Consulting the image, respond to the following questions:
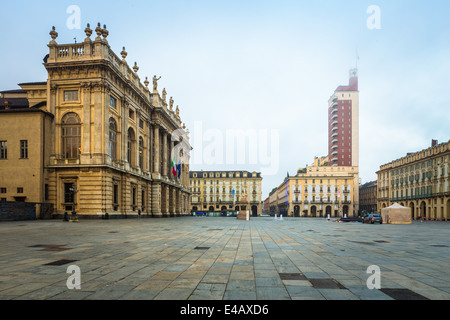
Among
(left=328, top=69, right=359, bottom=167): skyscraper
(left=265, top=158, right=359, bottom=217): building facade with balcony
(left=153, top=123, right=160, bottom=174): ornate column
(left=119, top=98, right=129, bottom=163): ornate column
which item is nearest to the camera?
(left=119, top=98, right=129, bottom=163): ornate column

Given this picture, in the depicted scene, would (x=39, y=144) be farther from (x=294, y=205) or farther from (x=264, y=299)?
(x=294, y=205)

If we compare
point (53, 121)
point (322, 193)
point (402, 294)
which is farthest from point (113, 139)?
point (322, 193)

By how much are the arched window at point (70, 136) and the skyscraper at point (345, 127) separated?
109039mm

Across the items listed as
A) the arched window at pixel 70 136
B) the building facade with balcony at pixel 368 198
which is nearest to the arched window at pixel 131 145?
the arched window at pixel 70 136

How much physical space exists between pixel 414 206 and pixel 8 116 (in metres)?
87.8

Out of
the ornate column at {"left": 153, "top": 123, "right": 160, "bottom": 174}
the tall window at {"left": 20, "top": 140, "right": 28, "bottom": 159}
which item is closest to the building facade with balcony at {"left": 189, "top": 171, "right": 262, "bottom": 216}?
the ornate column at {"left": 153, "top": 123, "right": 160, "bottom": 174}

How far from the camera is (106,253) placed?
10.8 m

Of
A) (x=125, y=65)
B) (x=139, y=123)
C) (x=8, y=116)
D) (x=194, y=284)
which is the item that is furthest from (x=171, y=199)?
(x=194, y=284)

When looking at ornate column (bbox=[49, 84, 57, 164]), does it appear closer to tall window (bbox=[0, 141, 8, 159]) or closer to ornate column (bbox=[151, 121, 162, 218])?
tall window (bbox=[0, 141, 8, 159])

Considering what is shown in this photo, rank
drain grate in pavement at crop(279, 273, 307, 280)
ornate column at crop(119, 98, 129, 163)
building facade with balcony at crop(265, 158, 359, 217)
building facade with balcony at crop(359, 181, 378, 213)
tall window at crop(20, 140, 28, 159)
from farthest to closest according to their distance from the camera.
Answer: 1. building facade with balcony at crop(359, 181, 378, 213)
2. building facade with balcony at crop(265, 158, 359, 217)
3. ornate column at crop(119, 98, 129, 163)
4. tall window at crop(20, 140, 28, 159)
5. drain grate in pavement at crop(279, 273, 307, 280)

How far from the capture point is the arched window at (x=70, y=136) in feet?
128

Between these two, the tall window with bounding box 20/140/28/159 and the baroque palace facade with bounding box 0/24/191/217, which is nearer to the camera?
the baroque palace facade with bounding box 0/24/191/217

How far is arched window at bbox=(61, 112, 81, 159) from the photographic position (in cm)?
3897

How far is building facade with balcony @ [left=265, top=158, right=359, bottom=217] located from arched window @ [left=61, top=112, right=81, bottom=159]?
88001 mm
